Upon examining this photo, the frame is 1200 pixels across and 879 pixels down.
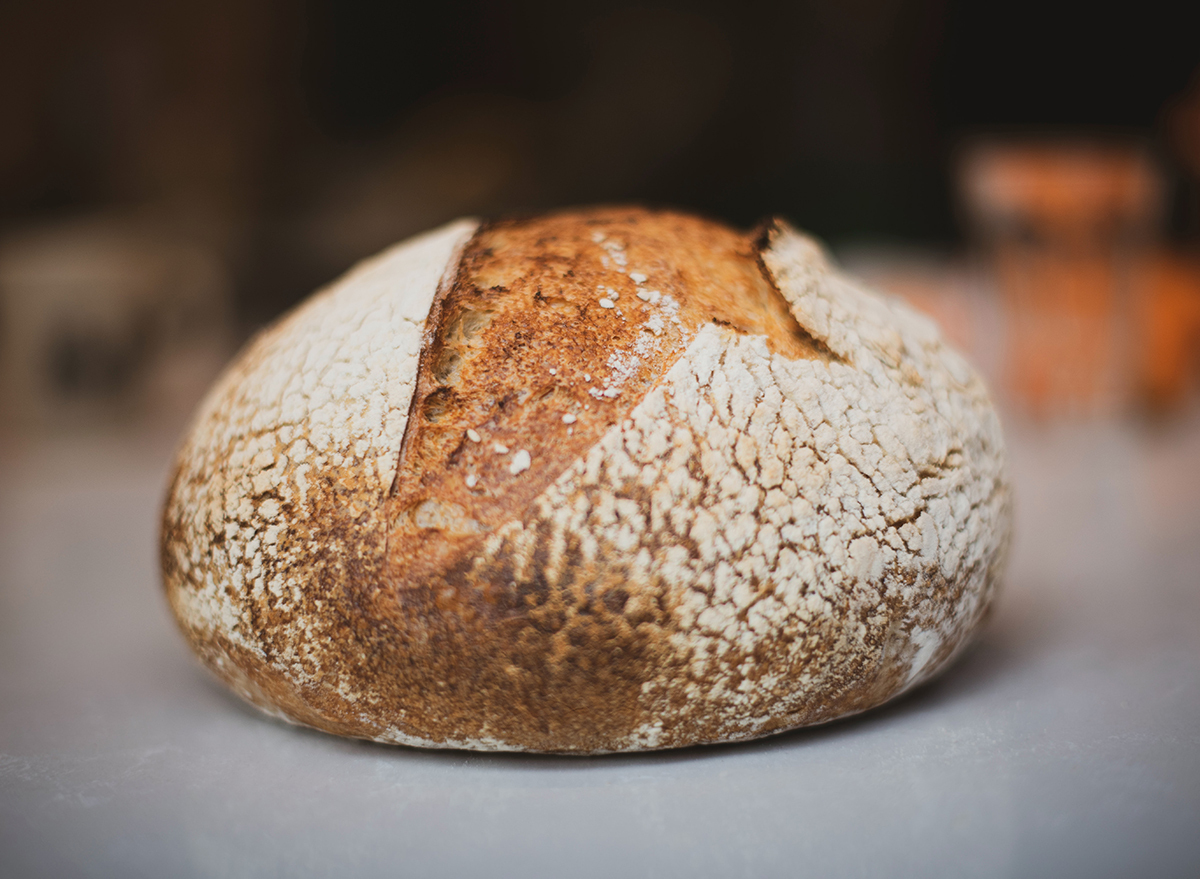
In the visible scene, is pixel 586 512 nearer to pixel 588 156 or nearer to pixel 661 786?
pixel 661 786

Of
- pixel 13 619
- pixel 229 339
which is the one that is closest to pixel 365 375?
pixel 13 619

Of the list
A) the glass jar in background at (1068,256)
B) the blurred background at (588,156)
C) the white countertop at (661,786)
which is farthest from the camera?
the blurred background at (588,156)

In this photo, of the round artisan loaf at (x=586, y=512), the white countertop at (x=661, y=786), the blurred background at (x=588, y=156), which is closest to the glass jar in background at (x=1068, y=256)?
the blurred background at (x=588, y=156)

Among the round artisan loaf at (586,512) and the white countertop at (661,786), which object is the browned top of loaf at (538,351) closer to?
the round artisan loaf at (586,512)

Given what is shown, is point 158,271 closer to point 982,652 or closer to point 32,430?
point 32,430

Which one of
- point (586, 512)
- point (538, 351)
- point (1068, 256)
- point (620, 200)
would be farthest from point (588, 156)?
point (586, 512)

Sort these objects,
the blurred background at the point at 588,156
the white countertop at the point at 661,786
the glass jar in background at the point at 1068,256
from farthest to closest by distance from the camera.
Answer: the blurred background at the point at 588,156 < the glass jar in background at the point at 1068,256 < the white countertop at the point at 661,786
